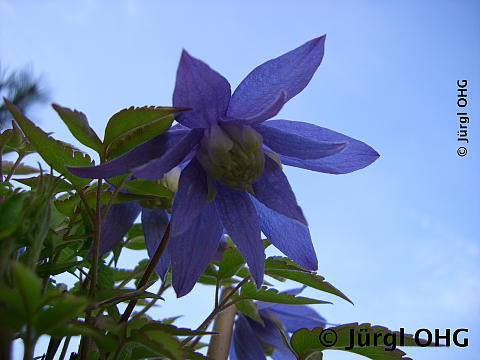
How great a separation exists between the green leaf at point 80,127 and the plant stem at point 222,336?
332 millimetres

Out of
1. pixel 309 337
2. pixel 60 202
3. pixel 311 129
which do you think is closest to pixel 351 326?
pixel 309 337

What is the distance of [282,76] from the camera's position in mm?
418

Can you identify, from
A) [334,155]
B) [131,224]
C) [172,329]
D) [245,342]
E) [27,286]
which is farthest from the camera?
[245,342]

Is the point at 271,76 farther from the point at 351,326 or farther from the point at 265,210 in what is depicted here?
the point at 351,326

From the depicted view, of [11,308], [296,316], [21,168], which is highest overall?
[21,168]

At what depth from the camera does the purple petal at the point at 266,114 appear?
0.37m

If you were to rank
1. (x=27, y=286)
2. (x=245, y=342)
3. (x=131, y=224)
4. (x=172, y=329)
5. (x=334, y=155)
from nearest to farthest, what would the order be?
(x=27, y=286)
(x=172, y=329)
(x=334, y=155)
(x=131, y=224)
(x=245, y=342)

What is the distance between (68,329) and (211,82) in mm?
210

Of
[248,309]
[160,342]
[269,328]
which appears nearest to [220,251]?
[248,309]

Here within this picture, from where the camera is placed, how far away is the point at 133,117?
383 millimetres

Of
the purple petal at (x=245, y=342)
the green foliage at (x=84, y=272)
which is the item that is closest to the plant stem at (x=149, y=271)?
the green foliage at (x=84, y=272)

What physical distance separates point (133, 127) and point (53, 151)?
0.07 metres

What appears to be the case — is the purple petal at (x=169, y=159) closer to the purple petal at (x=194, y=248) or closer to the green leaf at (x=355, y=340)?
the purple petal at (x=194, y=248)

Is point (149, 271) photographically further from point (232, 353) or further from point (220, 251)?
point (232, 353)
